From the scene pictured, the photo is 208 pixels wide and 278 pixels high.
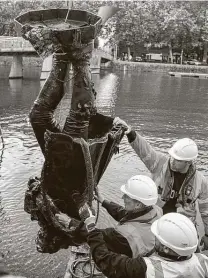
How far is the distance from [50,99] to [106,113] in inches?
835

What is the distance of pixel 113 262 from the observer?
14.0 feet

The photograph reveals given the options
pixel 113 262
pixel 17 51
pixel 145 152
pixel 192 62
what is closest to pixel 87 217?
pixel 113 262

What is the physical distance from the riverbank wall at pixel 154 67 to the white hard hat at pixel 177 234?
60518mm

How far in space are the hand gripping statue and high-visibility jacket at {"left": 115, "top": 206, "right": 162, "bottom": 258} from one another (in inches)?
24.0

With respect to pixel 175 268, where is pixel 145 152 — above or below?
above

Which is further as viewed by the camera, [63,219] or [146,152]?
[146,152]

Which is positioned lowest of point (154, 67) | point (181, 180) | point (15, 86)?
point (15, 86)

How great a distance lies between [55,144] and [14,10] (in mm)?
67720

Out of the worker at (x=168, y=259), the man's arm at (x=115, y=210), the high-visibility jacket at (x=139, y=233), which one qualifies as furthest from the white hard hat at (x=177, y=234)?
the man's arm at (x=115, y=210)

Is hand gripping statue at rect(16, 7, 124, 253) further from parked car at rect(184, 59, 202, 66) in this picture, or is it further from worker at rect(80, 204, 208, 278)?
parked car at rect(184, 59, 202, 66)

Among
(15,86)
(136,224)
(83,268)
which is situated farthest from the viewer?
(15,86)

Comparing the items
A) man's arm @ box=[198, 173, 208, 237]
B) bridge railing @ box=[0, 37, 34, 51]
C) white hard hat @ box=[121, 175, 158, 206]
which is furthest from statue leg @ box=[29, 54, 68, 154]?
bridge railing @ box=[0, 37, 34, 51]

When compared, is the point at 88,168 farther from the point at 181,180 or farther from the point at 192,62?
the point at 192,62

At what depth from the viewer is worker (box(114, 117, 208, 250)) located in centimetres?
609
